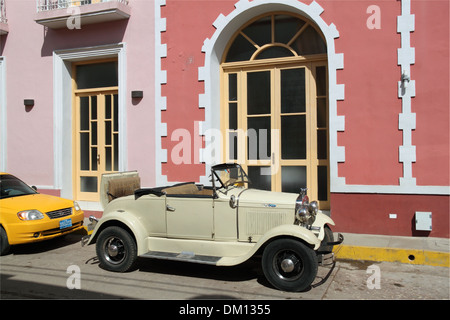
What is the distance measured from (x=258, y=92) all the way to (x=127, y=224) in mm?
4571

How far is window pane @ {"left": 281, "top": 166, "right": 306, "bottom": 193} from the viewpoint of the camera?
8.73 meters

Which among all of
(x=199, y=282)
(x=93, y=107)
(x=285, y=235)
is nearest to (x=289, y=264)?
(x=285, y=235)

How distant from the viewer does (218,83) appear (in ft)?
30.6

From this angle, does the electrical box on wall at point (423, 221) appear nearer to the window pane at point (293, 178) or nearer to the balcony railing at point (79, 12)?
the window pane at point (293, 178)

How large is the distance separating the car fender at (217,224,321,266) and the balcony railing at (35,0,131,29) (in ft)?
22.0

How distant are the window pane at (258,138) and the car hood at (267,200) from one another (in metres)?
3.21

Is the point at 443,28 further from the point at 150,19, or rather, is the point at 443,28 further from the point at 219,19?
the point at 150,19

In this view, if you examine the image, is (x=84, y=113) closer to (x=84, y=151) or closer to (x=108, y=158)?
(x=84, y=151)

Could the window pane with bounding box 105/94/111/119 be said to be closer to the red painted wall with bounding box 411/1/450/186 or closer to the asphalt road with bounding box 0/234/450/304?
the asphalt road with bounding box 0/234/450/304

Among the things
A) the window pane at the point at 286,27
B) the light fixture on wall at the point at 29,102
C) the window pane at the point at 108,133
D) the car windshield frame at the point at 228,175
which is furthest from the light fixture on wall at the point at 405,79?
the light fixture on wall at the point at 29,102

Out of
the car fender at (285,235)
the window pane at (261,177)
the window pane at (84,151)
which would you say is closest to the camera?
the car fender at (285,235)

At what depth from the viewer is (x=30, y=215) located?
7.21 m

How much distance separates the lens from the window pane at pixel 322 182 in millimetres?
8555
